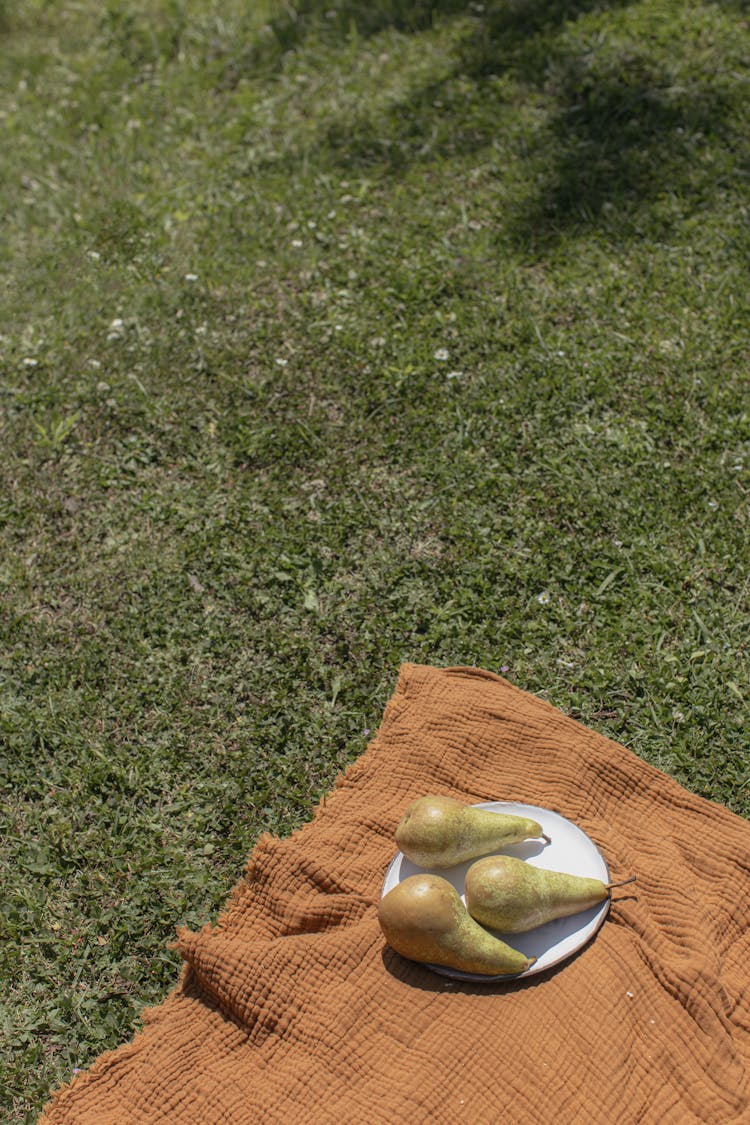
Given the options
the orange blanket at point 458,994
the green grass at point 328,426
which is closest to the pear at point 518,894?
the orange blanket at point 458,994

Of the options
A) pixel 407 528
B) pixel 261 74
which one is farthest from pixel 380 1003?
pixel 261 74

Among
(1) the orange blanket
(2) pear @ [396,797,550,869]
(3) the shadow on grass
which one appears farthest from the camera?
(3) the shadow on grass

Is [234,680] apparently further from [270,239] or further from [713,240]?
[713,240]

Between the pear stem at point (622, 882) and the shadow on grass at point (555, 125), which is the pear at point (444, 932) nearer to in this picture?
the pear stem at point (622, 882)

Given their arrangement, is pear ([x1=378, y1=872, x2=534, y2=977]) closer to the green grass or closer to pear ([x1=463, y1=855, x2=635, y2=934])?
pear ([x1=463, y1=855, x2=635, y2=934])

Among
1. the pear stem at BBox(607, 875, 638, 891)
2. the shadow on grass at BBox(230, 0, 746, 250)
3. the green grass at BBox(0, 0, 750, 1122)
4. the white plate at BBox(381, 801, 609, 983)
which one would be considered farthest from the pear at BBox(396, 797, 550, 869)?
the shadow on grass at BBox(230, 0, 746, 250)

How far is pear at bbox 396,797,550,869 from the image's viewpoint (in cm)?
284

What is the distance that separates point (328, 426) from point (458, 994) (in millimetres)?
2923

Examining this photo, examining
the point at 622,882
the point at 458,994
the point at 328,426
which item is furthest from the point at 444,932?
the point at 328,426

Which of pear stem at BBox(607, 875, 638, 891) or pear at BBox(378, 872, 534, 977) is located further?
pear stem at BBox(607, 875, 638, 891)

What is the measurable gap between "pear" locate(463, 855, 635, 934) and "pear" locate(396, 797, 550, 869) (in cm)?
7

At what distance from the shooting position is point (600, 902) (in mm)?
2883

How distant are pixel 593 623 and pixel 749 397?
162 centimetres

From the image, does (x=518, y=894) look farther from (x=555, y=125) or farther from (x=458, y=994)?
(x=555, y=125)
